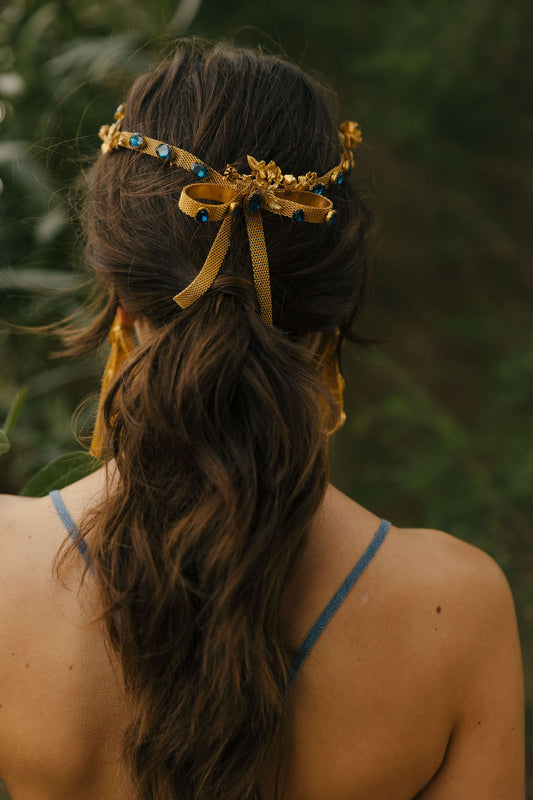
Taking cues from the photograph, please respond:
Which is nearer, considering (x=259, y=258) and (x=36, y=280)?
(x=259, y=258)

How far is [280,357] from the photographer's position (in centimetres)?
70

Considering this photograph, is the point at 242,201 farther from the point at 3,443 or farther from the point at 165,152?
the point at 3,443

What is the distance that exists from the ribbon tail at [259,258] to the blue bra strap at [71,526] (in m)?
0.32

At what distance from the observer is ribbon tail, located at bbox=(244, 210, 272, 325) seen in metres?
0.72

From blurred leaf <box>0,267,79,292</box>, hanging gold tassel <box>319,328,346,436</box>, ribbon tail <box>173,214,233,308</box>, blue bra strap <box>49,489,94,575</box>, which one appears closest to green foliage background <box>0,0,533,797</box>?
blurred leaf <box>0,267,79,292</box>

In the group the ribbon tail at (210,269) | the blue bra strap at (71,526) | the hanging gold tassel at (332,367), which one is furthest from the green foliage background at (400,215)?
the blue bra strap at (71,526)

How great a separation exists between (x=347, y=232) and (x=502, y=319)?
1.96m

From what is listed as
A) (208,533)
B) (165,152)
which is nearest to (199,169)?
(165,152)

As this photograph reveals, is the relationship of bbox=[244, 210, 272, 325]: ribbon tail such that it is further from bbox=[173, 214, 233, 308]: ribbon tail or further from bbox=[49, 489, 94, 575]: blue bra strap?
bbox=[49, 489, 94, 575]: blue bra strap

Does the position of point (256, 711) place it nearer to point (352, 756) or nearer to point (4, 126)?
point (352, 756)

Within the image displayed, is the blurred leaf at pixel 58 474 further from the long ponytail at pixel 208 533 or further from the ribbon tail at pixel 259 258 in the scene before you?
the ribbon tail at pixel 259 258

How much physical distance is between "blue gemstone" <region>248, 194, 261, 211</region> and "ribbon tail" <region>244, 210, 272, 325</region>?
11 mm

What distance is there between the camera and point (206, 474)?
2.24ft

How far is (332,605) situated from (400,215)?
2.28 metres
